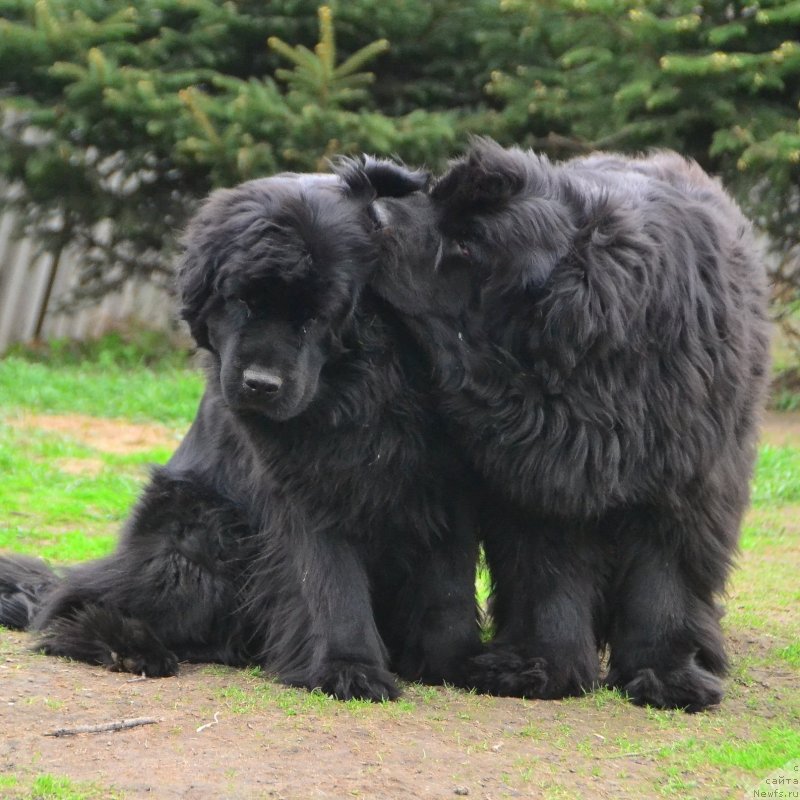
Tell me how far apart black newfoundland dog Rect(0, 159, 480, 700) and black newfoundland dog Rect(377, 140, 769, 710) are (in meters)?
0.14

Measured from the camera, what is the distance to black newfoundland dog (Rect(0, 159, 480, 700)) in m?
3.79

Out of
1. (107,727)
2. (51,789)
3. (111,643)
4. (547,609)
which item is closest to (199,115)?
Result: (111,643)

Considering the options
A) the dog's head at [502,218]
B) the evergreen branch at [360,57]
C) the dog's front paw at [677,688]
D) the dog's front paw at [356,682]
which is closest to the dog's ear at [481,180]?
the dog's head at [502,218]

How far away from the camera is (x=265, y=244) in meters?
3.73

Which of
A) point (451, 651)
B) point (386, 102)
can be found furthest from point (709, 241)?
point (386, 102)

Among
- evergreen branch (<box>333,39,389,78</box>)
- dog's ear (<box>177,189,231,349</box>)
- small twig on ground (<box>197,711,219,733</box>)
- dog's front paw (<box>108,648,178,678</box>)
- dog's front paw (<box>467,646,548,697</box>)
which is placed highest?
evergreen branch (<box>333,39,389,78</box>)

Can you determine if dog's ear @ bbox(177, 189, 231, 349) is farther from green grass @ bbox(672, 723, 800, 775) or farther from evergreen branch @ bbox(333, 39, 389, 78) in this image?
evergreen branch @ bbox(333, 39, 389, 78)

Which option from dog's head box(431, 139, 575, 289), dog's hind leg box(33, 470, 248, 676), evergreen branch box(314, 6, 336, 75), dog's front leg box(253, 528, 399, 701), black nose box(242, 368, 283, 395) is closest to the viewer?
black nose box(242, 368, 283, 395)

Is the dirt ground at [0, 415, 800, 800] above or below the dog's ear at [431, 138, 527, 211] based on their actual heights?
below

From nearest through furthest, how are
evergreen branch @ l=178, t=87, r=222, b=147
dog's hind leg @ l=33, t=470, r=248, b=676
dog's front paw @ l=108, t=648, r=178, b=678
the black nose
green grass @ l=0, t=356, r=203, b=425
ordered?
the black nose
dog's front paw @ l=108, t=648, r=178, b=678
dog's hind leg @ l=33, t=470, r=248, b=676
green grass @ l=0, t=356, r=203, b=425
evergreen branch @ l=178, t=87, r=222, b=147

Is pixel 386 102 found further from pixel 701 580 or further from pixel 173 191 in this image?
pixel 701 580

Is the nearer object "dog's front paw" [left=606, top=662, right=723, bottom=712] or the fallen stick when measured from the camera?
the fallen stick

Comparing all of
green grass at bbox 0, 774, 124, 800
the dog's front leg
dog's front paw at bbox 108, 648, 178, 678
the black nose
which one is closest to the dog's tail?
dog's front paw at bbox 108, 648, 178, 678

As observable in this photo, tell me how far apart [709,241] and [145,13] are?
7.16m
